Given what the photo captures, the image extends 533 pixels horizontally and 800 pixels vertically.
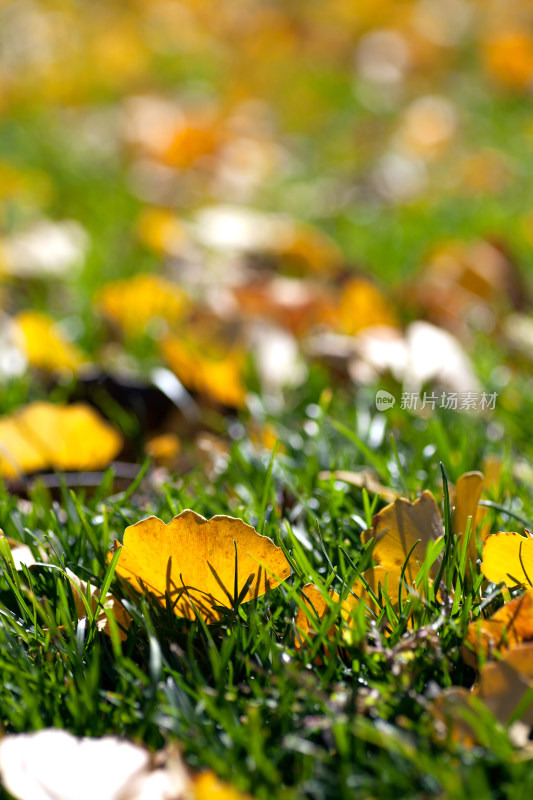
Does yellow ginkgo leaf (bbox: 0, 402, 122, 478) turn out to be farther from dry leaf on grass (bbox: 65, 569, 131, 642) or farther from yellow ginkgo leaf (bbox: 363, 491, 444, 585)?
yellow ginkgo leaf (bbox: 363, 491, 444, 585)

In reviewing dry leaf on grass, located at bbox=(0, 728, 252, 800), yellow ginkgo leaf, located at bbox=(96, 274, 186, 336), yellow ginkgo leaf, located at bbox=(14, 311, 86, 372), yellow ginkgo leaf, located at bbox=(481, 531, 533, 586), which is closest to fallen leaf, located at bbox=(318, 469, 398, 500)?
yellow ginkgo leaf, located at bbox=(481, 531, 533, 586)

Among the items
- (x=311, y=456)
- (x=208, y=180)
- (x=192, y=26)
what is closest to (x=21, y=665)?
(x=311, y=456)

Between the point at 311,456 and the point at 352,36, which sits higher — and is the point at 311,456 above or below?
below

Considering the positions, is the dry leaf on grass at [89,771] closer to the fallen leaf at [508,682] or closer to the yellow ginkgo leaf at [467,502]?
the fallen leaf at [508,682]

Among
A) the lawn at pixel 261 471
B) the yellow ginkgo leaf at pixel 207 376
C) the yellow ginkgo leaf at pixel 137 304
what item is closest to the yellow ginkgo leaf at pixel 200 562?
the lawn at pixel 261 471

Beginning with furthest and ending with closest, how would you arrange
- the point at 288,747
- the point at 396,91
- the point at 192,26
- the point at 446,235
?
the point at 192,26, the point at 396,91, the point at 446,235, the point at 288,747

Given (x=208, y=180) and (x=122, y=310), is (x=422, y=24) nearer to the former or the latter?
(x=208, y=180)

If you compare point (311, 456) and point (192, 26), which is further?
point (192, 26)
